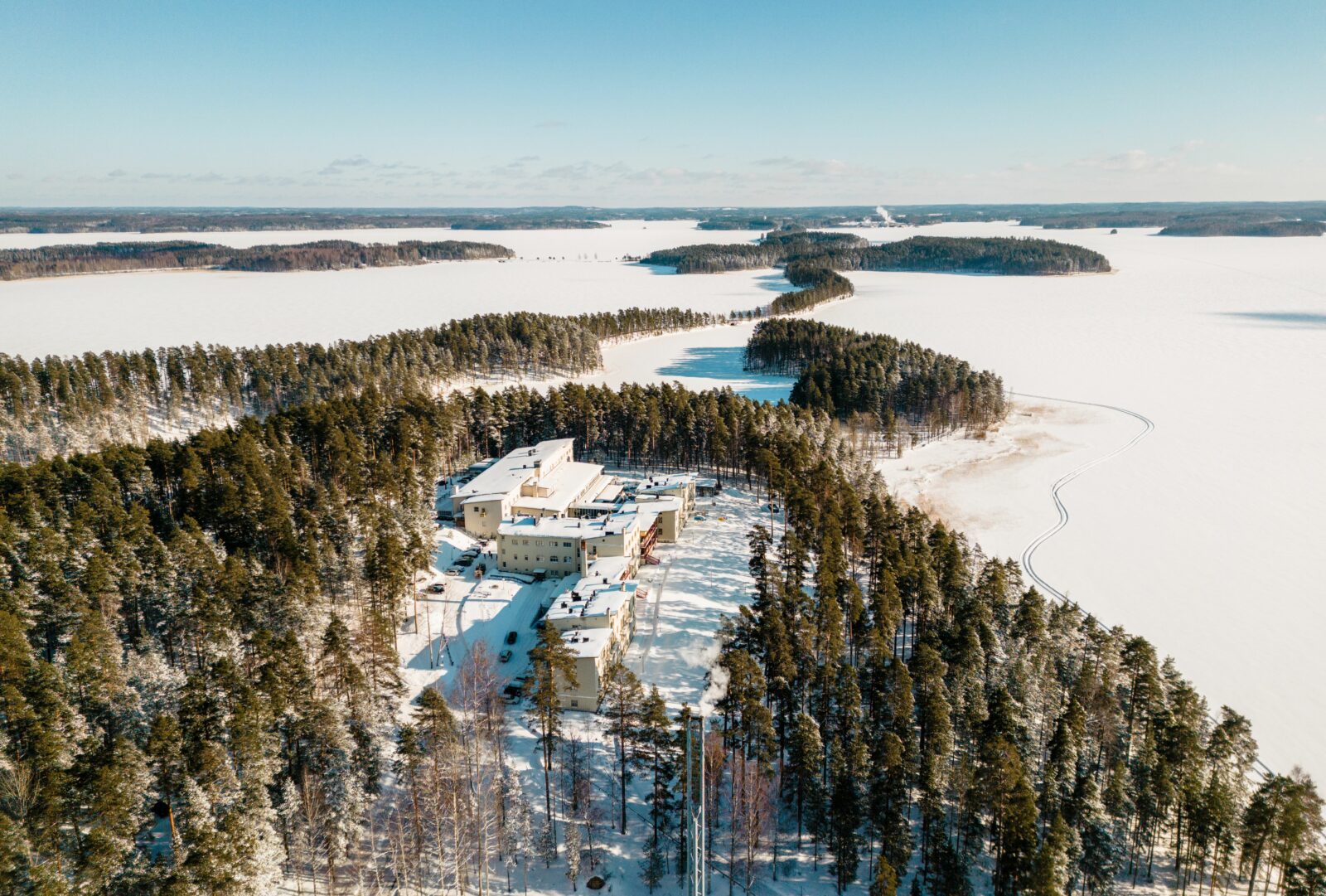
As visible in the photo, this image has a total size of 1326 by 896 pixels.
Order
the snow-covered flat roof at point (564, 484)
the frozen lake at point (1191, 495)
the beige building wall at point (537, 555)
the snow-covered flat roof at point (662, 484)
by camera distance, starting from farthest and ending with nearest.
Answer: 1. the snow-covered flat roof at point (662, 484)
2. the snow-covered flat roof at point (564, 484)
3. the beige building wall at point (537, 555)
4. the frozen lake at point (1191, 495)

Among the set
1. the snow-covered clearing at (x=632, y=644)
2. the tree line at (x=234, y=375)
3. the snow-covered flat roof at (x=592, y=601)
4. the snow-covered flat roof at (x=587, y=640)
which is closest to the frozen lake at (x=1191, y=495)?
the snow-covered clearing at (x=632, y=644)

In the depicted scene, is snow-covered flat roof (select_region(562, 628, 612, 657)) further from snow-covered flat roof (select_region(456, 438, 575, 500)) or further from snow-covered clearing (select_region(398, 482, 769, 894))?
snow-covered flat roof (select_region(456, 438, 575, 500))

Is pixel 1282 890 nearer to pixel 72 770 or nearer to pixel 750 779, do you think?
pixel 750 779

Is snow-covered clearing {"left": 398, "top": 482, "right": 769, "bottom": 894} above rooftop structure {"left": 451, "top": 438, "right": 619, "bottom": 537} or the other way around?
the other way around

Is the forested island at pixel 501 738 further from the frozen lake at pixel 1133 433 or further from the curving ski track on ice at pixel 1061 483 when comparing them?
the frozen lake at pixel 1133 433

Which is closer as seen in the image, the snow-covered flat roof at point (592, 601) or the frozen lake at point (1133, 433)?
the snow-covered flat roof at point (592, 601)

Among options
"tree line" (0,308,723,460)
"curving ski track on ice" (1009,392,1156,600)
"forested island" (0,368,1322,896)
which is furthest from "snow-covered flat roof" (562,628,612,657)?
"tree line" (0,308,723,460)
